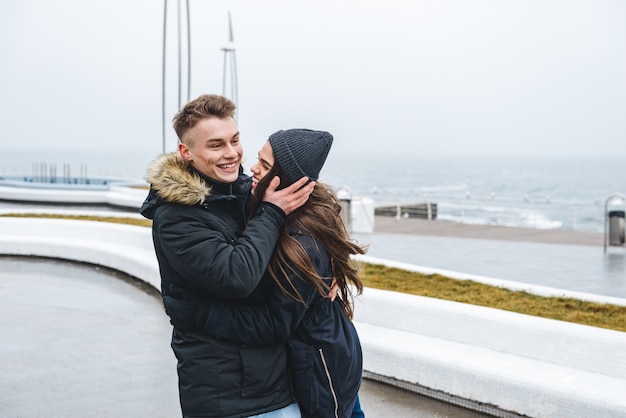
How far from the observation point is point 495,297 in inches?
289

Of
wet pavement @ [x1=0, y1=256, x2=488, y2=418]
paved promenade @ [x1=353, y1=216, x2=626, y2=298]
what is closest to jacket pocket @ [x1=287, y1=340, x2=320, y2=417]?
wet pavement @ [x1=0, y1=256, x2=488, y2=418]

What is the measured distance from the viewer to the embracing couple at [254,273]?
2.54 metres

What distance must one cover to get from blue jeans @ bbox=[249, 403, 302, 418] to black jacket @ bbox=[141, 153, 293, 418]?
0.02 meters

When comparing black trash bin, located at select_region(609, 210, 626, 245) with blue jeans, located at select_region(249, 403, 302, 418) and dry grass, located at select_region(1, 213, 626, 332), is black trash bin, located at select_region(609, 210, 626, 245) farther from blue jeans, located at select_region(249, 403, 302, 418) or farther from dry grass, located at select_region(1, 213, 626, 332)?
blue jeans, located at select_region(249, 403, 302, 418)

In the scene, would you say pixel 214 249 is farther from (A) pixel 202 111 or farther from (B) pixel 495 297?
(B) pixel 495 297

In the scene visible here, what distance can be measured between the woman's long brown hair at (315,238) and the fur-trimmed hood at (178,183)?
210 mm

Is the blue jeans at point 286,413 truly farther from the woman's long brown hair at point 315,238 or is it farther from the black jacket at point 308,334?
the woman's long brown hair at point 315,238

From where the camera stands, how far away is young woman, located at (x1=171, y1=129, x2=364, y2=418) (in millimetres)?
2553

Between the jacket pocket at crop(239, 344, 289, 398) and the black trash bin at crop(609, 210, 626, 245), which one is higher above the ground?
the jacket pocket at crop(239, 344, 289, 398)

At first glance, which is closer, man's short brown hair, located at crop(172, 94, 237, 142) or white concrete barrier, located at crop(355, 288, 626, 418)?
man's short brown hair, located at crop(172, 94, 237, 142)

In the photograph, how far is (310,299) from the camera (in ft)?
8.52

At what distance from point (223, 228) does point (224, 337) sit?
0.38 m

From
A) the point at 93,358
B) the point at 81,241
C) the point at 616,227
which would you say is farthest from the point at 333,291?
the point at 616,227

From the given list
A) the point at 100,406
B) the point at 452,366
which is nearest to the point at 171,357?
the point at 100,406
